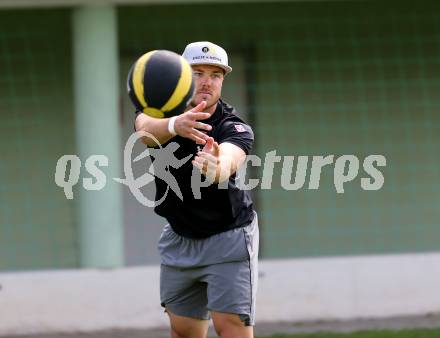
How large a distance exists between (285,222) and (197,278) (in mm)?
4817

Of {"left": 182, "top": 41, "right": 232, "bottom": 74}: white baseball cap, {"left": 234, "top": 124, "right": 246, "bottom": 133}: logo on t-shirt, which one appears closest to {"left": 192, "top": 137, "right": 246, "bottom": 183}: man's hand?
{"left": 234, "top": 124, "right": 246, "bottom": 133}: logo on t-shirt

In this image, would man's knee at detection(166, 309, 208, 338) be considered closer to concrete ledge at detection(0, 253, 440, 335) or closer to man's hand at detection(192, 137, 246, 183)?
man's hand at detection(192, 137, 246, 183)

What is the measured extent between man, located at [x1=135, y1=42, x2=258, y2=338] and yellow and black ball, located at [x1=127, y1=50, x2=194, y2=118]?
14.9 inches

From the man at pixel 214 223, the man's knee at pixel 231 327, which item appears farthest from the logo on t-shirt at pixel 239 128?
the man's knee at pixel 231 327

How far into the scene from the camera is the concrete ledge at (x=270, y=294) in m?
8.41

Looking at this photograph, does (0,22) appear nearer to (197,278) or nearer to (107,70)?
(107,70)

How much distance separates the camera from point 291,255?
10297mm

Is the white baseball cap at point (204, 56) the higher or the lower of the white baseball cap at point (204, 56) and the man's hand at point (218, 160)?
the higher

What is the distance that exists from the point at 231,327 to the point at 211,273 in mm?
286

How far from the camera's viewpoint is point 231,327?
538 centimetres

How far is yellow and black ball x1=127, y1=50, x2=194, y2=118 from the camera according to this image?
475cm

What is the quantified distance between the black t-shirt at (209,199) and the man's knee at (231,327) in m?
0.42

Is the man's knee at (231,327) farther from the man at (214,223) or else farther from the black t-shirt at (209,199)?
the black t-shirt at (209,199)

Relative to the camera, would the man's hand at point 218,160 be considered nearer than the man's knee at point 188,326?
Yes
